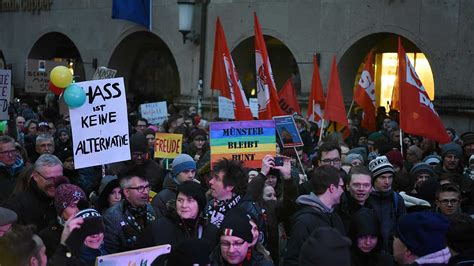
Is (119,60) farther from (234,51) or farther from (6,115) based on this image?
(6,115)

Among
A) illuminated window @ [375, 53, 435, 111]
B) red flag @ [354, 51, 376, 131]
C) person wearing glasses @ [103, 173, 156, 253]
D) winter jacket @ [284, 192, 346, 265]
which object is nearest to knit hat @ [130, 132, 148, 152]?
person wearing glasses @ [103, 173, 156, 253]

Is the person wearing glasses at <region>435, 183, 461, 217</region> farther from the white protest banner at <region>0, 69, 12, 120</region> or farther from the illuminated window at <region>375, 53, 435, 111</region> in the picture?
the illuminated window at <region>375, 53, 435, 111</region>

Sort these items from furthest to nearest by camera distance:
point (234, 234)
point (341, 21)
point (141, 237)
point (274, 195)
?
point (341, 21) → point (274, 195) → point (141, 237) → point (234, 234)

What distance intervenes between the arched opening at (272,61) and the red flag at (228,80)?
5889mm

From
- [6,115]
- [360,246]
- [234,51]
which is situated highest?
[234,51]

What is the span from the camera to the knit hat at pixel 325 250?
156 inches

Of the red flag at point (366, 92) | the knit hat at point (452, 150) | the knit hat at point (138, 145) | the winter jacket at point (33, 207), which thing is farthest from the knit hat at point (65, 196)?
the red flag at point (366, 92)

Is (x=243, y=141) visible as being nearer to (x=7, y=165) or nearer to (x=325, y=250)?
(x=7, y=165)

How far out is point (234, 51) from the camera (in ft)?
63.7

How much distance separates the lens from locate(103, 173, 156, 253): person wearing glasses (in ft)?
18.2

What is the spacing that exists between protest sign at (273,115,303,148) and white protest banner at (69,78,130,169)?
105 inches

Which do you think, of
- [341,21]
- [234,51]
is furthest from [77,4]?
[341,21]

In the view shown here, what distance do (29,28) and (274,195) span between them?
19.5m

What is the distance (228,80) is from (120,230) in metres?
6.94
